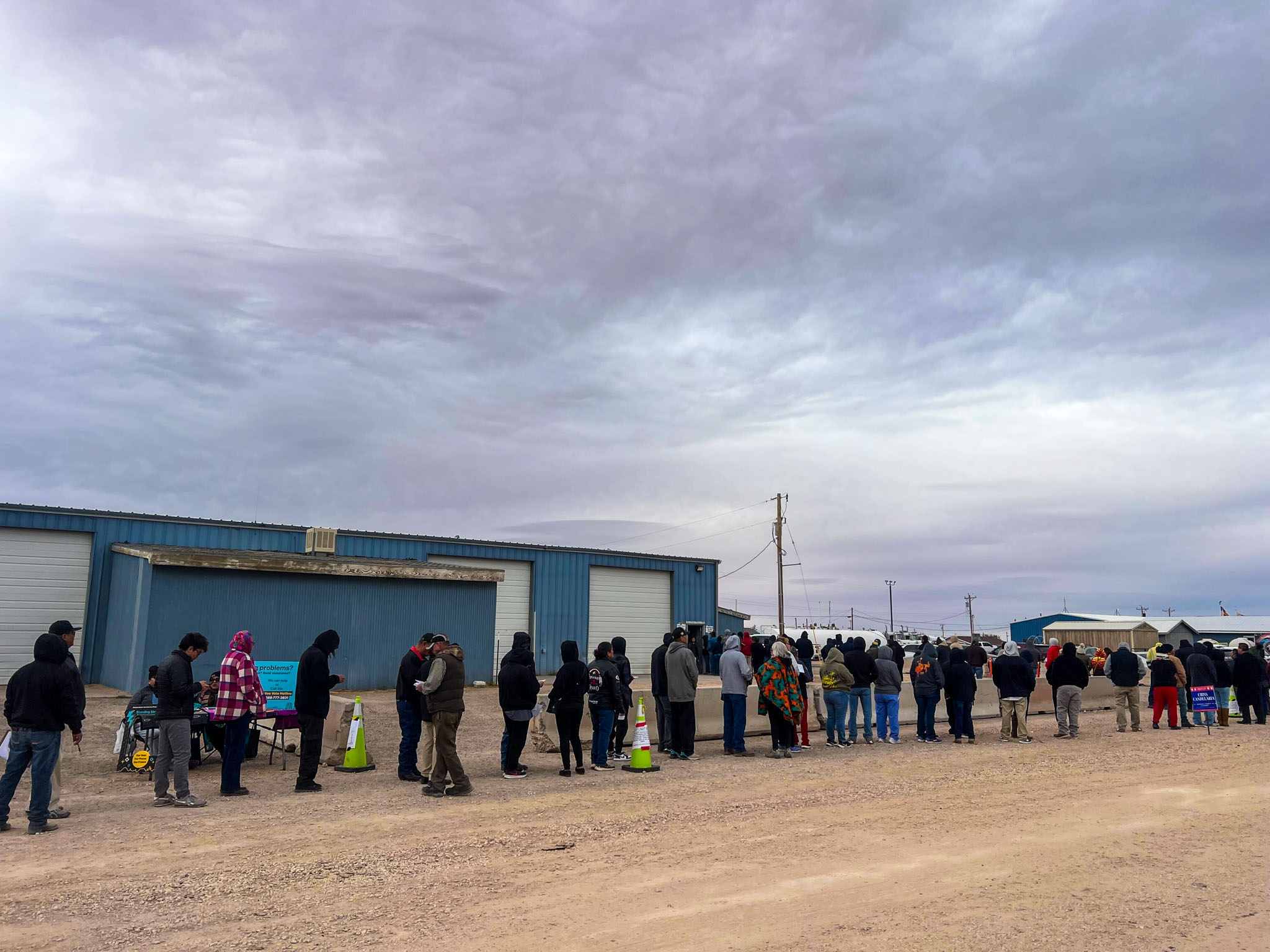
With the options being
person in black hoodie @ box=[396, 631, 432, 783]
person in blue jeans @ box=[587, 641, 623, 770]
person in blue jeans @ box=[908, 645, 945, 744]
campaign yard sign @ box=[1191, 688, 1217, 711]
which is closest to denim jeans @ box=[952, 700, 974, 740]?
person in blue jeans @ box=[908, 645, 945, 744]

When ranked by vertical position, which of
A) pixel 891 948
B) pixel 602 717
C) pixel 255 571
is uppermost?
pixel 255 571

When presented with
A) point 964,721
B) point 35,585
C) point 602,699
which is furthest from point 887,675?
point 35,585

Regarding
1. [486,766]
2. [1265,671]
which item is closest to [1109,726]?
[1265,671]

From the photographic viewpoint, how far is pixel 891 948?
5.13m

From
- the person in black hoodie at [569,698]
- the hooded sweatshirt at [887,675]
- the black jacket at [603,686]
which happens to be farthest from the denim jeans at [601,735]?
the hooded sweatshirt at [887,675]

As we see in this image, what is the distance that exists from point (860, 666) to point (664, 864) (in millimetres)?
8506

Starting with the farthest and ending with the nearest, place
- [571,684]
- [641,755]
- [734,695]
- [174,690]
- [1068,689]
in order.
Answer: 1. [1068,689]
2. [734,695]
3. [641,755]
4. [571,684]
5. [174,690]

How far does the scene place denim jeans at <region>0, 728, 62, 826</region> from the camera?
8.08 meters

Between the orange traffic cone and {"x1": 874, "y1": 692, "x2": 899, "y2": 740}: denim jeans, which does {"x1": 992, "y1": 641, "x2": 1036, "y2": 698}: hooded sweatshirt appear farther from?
the orange traffic cone

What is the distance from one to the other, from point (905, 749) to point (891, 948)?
10.1 meters

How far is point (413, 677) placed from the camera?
1106 centimetres

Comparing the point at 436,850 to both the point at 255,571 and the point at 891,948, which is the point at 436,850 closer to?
the point at 891,948

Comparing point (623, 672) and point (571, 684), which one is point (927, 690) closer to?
point (623, 672)

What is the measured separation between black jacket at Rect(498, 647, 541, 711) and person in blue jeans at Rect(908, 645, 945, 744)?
25.6 feet
